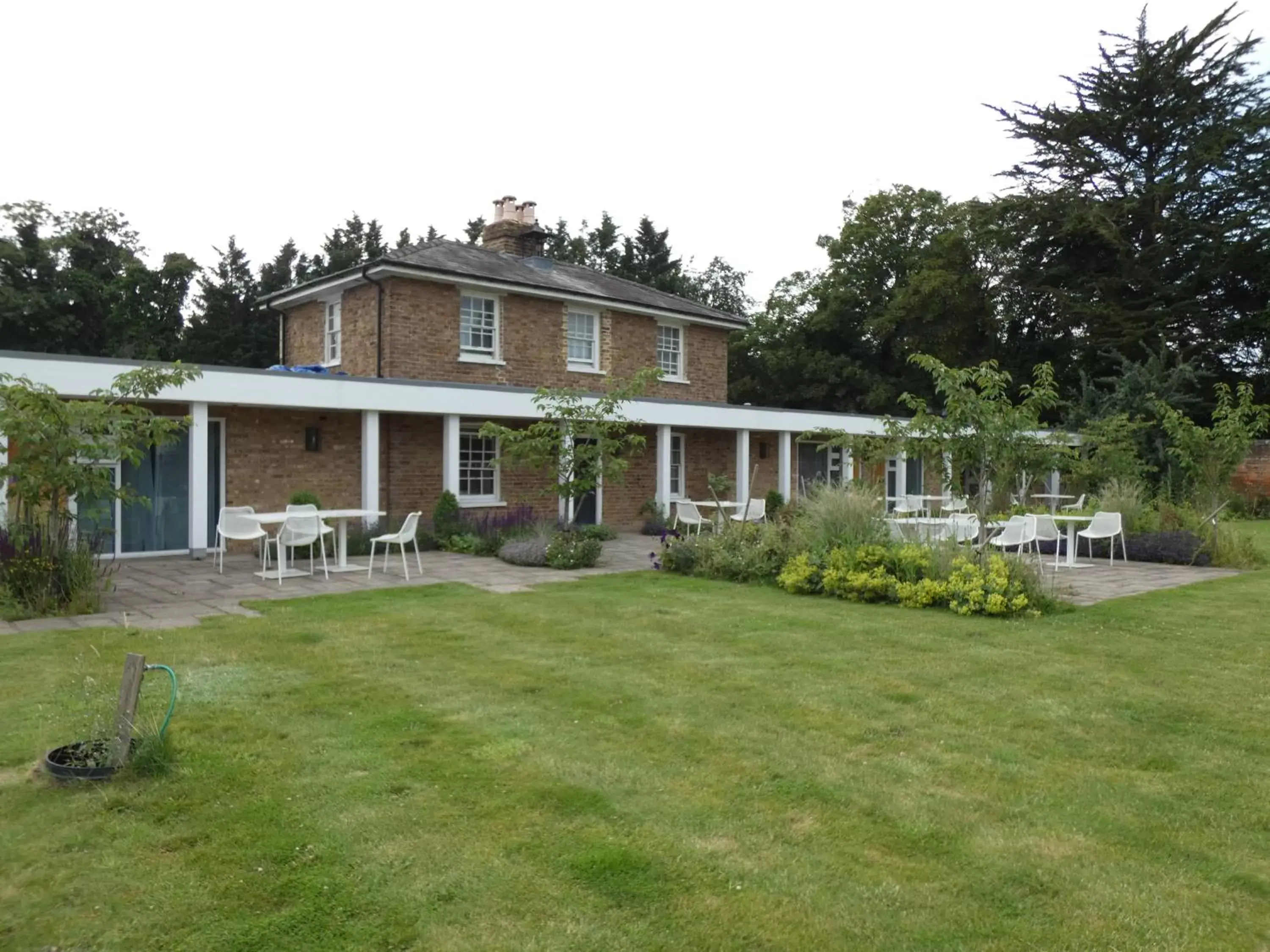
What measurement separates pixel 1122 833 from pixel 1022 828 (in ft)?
1.32

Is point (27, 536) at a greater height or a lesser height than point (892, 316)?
lesser

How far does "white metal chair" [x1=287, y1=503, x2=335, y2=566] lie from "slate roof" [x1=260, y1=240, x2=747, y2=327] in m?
6.15

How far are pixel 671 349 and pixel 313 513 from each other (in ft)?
45.1

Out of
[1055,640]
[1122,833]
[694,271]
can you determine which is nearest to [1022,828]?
[1122,833]

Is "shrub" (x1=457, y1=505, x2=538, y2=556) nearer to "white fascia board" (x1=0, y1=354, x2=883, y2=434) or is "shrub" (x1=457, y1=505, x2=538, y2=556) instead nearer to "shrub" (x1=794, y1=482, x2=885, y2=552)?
"white fascia board" (x1=0, y1=354, x2=883, y2=434)

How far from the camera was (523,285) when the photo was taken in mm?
19938

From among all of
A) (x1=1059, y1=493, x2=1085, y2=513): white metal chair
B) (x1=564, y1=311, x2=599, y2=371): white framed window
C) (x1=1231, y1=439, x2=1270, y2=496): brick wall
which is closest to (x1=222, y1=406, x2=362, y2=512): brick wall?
(x1=564, y1=311, x2=599, y2=371): white framed window

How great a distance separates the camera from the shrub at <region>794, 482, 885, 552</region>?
438 inches

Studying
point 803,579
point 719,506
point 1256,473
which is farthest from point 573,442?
point 1256,473

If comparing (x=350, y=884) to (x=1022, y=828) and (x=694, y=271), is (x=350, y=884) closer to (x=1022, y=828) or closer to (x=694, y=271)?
(x=1022, y=828)

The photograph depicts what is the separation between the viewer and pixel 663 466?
67.4 ft

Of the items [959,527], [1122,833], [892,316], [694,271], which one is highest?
[694,271]

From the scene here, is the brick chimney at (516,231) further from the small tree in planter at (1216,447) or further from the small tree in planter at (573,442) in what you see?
the small tree in planter at (1216,447)

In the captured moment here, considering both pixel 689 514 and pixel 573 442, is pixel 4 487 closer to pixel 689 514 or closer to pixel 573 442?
pixel 573 442
